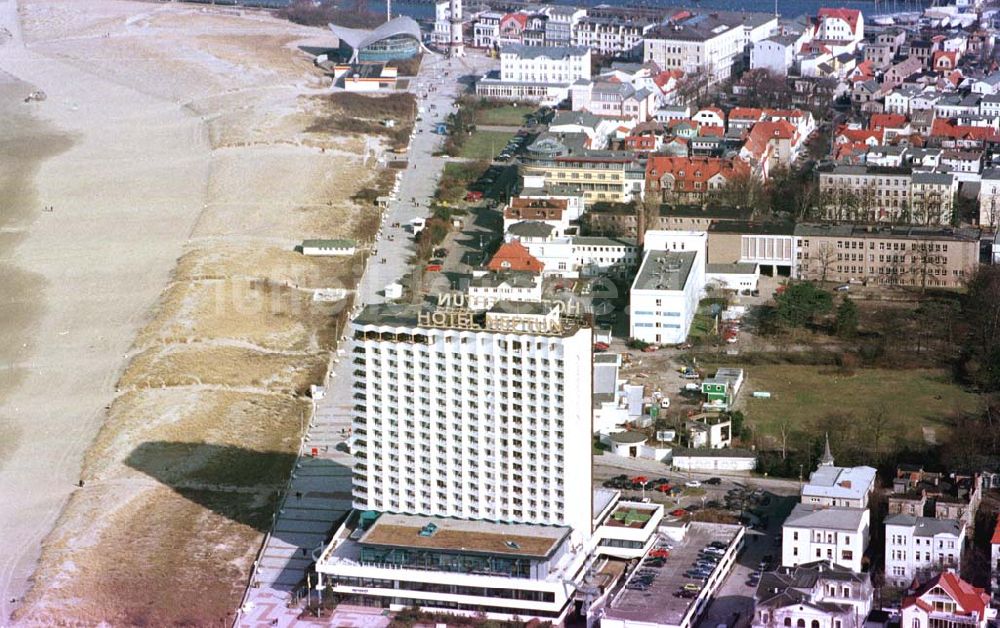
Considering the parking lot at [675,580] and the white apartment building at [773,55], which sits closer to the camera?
the parking lot at [675,580]

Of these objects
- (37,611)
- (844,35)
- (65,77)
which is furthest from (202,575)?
(844,35)

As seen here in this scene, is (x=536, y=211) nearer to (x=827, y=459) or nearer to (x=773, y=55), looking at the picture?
(x=827, y=459)

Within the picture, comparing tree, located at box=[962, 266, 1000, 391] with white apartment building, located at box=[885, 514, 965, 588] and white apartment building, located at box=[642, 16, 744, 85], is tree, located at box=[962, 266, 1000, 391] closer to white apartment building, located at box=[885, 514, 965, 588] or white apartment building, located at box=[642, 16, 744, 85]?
white apartment building, located at box=[885, 514, 965, 588]

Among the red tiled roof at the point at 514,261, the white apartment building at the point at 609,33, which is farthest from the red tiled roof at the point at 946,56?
the red tiled roof at the point at 514,261

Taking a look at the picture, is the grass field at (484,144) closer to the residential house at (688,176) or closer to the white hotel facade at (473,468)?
the residential house at (688,176)

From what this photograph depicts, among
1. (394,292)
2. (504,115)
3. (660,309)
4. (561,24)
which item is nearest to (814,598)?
(660,309)
